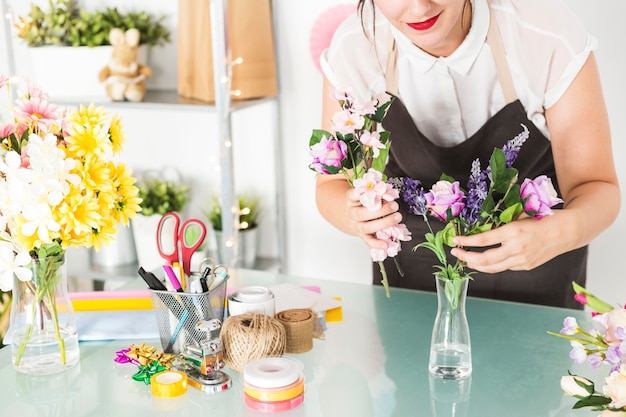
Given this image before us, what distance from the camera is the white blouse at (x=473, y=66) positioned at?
1890mm

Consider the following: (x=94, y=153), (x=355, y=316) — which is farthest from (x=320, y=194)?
(x=94, y=153)

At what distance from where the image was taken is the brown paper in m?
2.99

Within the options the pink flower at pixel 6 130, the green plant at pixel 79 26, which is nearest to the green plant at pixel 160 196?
the green plant at pixel 79 26

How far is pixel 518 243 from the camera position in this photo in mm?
1470

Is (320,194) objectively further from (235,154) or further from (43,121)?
(235,154)

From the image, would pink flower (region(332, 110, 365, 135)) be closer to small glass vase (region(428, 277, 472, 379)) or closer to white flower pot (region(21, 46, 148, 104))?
small glass vase (region(428, 277, 472, 379))

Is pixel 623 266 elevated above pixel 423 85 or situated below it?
below

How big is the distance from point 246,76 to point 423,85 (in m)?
1.06

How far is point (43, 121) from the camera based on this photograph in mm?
1448

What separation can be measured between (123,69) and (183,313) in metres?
1.74

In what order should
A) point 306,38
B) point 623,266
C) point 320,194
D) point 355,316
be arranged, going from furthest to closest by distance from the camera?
point 306,38 < point 623,266 < point 320,194 < point 355,316

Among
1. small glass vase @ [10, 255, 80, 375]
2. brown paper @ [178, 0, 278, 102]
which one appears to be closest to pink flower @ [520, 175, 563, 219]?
small glass vase @ [10, 255, 80, 375]

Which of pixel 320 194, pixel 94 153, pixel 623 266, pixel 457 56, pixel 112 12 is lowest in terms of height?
pixel 623 266

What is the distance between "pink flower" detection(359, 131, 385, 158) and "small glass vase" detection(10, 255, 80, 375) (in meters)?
0.56
